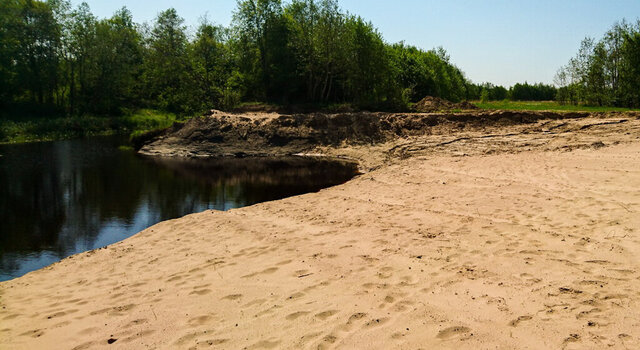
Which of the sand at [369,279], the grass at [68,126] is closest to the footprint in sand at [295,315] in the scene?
the sand at [369,279]

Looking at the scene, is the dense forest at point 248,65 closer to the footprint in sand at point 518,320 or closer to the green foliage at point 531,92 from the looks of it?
the green foliage at point 531,92

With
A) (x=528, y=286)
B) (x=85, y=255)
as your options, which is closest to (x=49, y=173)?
(x=85, y=255)

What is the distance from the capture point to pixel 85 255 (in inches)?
299

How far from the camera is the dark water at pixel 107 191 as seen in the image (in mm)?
9219

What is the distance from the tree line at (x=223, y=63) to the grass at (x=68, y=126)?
303 cm

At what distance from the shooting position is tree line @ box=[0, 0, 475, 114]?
30969mm

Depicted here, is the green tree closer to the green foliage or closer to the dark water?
the dark water

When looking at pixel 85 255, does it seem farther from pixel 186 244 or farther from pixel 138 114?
pixel 138 114

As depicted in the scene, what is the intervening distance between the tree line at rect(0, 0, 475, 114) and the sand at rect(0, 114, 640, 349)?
22.1 meters

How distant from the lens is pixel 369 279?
5.29 meters

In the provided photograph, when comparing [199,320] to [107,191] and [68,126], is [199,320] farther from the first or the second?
[68,126]

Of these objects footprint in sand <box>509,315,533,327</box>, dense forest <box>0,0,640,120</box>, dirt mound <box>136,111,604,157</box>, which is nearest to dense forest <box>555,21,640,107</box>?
Answer: dense forest <box>0,0,640,120</box>

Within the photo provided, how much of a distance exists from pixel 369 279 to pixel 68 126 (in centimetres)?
3581

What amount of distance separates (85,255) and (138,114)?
3908cm
